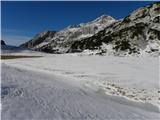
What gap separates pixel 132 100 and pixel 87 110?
5.92 m

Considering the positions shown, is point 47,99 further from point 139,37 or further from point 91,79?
point 139,37

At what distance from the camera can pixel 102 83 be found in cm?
2328

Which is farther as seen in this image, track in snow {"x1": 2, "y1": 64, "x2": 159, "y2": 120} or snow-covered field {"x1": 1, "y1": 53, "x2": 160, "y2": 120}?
snow-covered field {"x1": 1, "y1": 53, "x2": 160, "y2": 120}

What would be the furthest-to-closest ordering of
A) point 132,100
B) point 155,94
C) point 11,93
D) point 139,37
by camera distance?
point 139,37 → point 155,94 → point 132,100 → point 11,93

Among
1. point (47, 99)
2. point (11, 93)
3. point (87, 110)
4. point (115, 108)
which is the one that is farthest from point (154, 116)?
point (11, 93)

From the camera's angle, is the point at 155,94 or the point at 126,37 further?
the point at 126,37

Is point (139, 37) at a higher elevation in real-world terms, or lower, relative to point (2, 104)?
higher

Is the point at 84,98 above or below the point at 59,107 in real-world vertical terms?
below

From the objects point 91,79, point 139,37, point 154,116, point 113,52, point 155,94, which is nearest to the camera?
point 154,116

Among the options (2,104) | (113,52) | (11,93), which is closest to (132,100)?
(11,93)

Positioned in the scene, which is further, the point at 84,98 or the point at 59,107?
the point at 84,98

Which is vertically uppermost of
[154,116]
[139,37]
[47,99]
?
[139,37]

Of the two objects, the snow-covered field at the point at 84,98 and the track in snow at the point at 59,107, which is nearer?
the track in snow at the point at 59,107

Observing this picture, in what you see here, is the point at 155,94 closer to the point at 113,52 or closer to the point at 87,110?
the point at 87,110
